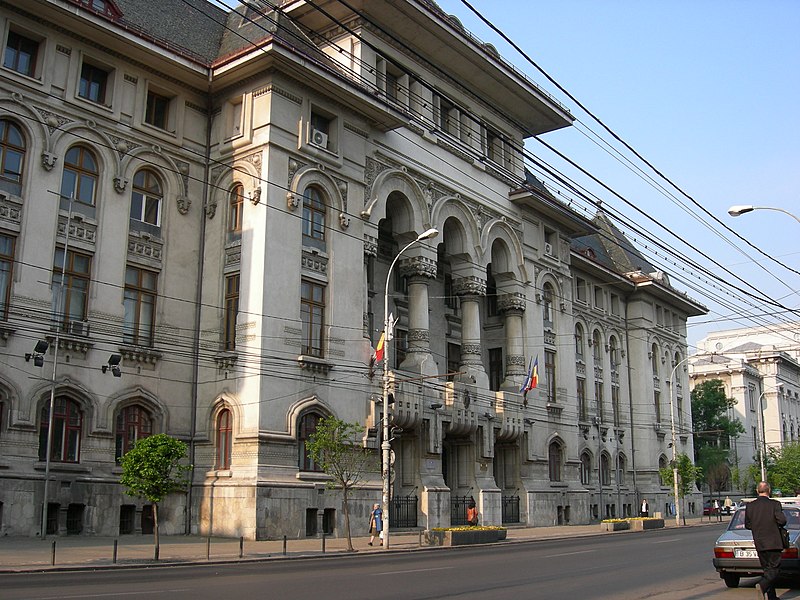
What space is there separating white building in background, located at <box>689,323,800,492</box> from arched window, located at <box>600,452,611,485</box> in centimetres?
4576

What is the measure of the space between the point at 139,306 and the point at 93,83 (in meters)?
8.76

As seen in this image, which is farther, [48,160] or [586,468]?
[586,468]

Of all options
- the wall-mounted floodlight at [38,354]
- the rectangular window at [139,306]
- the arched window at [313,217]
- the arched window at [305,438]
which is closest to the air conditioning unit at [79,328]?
the wall-mounted floodlight at [38,354]

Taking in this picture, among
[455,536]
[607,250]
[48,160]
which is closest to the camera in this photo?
[48,160]

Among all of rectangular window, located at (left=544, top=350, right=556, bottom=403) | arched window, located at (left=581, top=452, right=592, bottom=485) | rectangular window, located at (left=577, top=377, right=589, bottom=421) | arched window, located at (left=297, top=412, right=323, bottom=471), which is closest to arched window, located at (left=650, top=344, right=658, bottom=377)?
rectangular window, located at (left=577, top=377, right=589, bottom=421)

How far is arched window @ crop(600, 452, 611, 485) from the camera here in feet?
196

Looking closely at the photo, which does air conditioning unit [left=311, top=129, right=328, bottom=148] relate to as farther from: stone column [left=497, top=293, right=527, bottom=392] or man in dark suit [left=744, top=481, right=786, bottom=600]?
man in dark suit [left=744, top=481, right=786, bottom=600]

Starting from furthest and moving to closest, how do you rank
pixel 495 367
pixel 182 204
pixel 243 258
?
pixel 495 367 → pixel 182 204 → pixel 243 258

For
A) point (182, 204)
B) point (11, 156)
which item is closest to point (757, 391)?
point (182, 204)

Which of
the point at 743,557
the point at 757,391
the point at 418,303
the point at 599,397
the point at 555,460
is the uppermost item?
the point at 757,391

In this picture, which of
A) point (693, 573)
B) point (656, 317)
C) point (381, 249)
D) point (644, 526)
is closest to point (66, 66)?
point (381, 249)

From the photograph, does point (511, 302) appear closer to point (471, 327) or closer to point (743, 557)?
point (471, 327)

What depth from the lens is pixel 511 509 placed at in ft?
152

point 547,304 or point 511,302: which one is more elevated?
point 547,304
